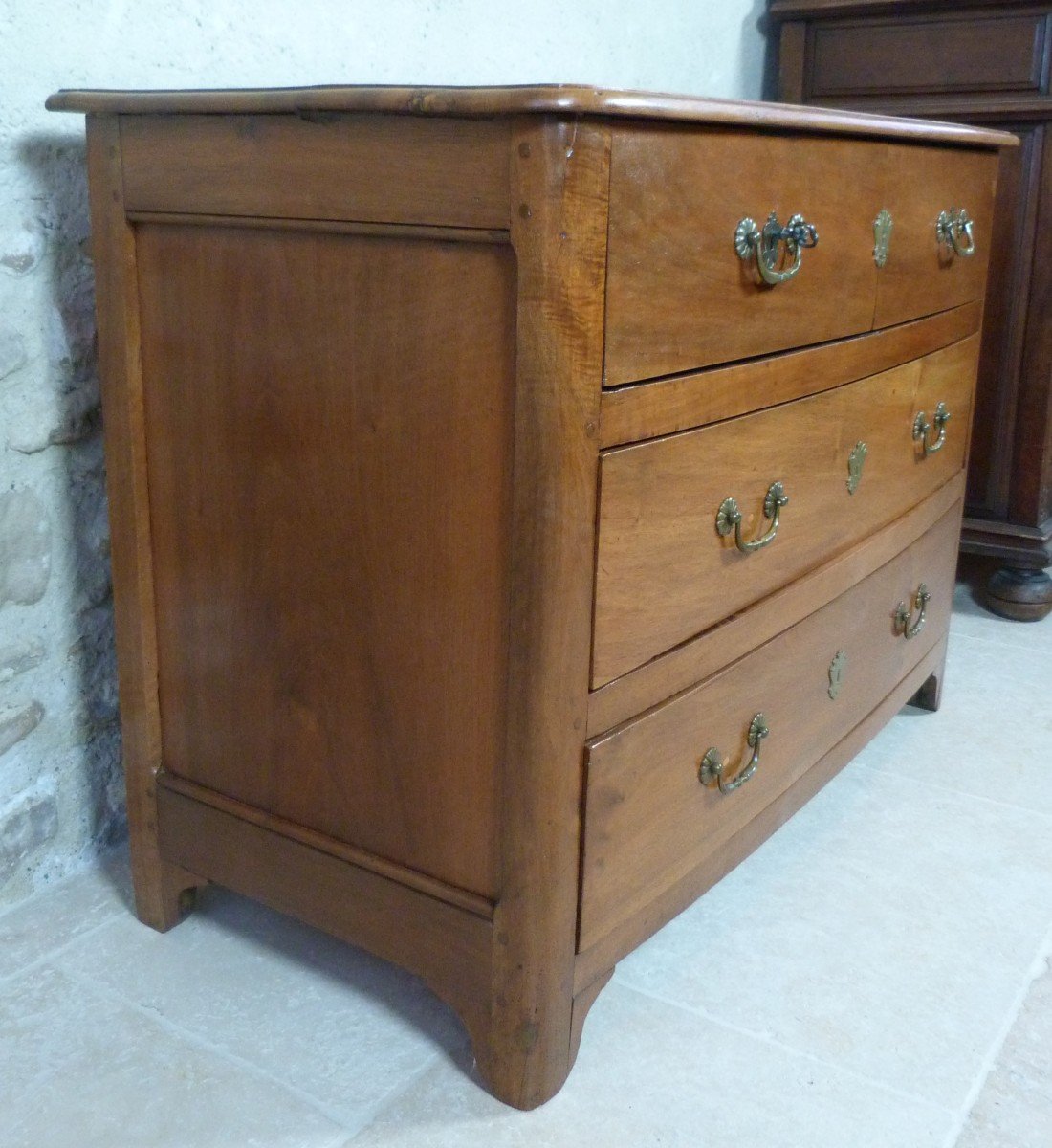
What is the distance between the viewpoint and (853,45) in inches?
91.5

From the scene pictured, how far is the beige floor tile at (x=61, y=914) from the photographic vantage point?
1346mm

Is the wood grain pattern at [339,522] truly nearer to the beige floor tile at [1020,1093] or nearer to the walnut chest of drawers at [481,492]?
the walnut chest of drawers at [481,492]

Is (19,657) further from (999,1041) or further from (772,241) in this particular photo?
(999,1041)

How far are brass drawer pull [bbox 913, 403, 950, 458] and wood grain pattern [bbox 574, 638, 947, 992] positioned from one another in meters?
0.33

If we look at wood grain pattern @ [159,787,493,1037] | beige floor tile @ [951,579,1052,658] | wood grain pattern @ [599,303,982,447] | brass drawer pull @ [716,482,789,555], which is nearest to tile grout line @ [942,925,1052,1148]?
wood grain pattern @ [159,787,493,1037]

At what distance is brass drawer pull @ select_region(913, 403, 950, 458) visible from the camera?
5.38 feet

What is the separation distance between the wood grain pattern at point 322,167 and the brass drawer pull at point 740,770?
564 millimetres

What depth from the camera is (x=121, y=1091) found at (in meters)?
1.15

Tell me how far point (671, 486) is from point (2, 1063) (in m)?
0.79

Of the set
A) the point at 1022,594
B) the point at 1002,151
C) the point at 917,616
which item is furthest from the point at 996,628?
the point at 1002,151

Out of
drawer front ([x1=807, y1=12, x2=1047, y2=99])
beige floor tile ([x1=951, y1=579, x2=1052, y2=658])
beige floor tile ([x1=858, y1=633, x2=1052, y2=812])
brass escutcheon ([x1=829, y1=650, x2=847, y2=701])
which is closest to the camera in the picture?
brass escutcheon ([x1=829, y1=650, x2=847, y2=701])

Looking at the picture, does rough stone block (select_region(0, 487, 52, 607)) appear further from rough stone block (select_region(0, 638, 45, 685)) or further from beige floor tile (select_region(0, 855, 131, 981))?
beige floor tile (select_region(0, 855, 131, 981))

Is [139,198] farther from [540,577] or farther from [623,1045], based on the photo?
[623,1045]

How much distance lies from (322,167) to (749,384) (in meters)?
0.42
